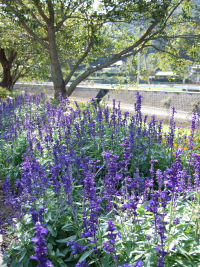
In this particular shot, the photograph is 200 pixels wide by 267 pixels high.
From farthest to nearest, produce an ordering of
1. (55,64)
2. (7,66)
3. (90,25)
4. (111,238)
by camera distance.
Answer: (7,66)
(55,64)
(90,25)
(111,238)

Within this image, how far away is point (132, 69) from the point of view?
1434 centimetres

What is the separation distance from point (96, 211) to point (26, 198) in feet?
3.91

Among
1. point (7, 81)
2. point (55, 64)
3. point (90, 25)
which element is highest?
point (90, 25)

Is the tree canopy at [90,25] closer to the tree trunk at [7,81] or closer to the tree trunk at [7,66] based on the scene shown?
the tree trunk at [7,66]

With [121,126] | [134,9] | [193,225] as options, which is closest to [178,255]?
[193,225]

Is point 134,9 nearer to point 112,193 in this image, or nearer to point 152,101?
point 152,101

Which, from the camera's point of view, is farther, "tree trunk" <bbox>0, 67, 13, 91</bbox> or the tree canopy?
"tree trunk" <bbox>0, 67, 13, 91</bbox>

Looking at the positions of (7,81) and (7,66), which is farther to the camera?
(7,81)

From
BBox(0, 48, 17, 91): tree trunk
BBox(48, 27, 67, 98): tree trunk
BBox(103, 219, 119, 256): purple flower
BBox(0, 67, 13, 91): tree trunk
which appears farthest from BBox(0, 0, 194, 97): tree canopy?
BBox(0, 67, 13, 91): tree trunk

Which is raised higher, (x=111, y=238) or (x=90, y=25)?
(x=90, y=25)

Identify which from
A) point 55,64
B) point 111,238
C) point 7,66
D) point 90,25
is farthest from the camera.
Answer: point 7,66

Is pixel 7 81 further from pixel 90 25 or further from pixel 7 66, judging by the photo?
pixel 90 25

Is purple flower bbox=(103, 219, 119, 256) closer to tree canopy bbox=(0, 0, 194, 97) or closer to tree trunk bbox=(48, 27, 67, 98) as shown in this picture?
tree canopy bbox=(0, 0, 194, 97)

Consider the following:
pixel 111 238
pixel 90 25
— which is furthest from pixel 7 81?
pixel 111 238
